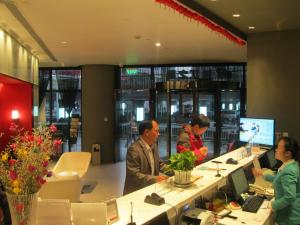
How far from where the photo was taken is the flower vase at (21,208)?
1661 mm

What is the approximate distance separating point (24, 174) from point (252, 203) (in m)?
2.34

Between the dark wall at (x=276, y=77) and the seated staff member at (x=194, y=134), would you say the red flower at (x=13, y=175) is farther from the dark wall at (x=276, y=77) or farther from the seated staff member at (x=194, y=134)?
the dark wall at (x=276, y=77)

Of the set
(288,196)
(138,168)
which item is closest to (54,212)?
(138,168)

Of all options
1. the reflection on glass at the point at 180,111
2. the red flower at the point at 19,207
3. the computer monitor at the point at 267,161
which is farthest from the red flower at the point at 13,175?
the reflection on glass at the point at 180,111

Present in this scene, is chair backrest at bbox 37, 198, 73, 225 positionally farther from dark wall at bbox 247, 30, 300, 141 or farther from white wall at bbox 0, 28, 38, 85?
dark wall at bbox 247, 30, 300, 141

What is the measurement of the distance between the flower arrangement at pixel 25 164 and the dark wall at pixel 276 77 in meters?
4.94

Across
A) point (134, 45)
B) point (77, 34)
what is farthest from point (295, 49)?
point (77, 34)

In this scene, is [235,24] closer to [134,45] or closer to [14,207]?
[134,45]

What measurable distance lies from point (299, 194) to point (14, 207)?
2472 millimetres

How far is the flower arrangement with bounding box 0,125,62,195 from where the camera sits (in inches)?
65.6

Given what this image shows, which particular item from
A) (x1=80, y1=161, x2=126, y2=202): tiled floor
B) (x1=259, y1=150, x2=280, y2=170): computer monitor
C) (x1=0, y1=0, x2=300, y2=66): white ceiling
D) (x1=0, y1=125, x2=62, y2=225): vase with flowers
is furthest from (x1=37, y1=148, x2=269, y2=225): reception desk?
(x1=80, y1=161, x2=126, y2=202): tiled floor

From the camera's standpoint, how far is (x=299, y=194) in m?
3.03

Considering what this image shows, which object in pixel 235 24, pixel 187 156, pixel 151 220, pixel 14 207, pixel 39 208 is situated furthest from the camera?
pixel 235 24

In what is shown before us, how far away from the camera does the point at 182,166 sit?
2.75 metres
